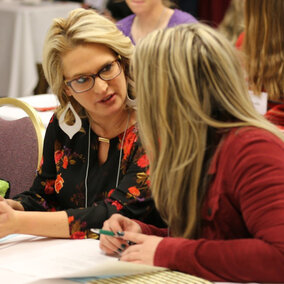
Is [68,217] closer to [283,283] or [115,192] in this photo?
[115,192]

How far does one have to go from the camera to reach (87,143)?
A: 205 centimetres

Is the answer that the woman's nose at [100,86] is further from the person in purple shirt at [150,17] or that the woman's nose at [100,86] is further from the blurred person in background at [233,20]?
the blurred person in background at [233,20]

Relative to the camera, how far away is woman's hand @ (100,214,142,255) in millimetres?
1528

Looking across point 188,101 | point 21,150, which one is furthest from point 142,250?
point 21,150

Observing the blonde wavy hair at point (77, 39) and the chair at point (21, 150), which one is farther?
the chair at point (21, 150)

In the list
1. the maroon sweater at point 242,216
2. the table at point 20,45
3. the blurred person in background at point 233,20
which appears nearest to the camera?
the maroon sweater at point 242,216

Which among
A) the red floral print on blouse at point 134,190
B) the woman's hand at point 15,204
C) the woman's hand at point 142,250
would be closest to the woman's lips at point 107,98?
the red floral print on blouse at point 134,190

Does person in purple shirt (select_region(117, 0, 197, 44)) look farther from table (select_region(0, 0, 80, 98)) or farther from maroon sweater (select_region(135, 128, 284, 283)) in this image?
maroon sweater (select_region(135, 128, 284, 283))

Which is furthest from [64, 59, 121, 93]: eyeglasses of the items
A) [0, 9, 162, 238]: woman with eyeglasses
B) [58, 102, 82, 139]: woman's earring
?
[58, 102, 82, 139]: woman's earring

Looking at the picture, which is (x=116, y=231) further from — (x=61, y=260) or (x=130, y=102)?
(x=130, y=102)

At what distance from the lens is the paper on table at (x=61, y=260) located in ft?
4.29

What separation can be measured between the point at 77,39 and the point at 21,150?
0.67m

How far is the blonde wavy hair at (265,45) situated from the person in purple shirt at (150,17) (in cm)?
88

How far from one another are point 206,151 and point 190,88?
0.16 m
